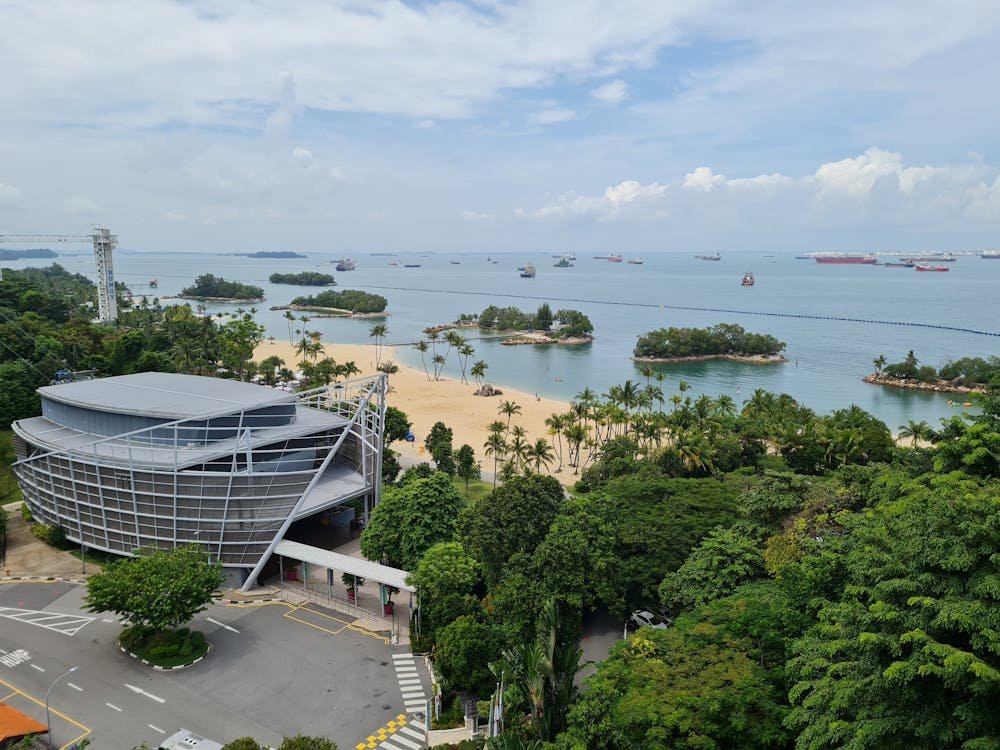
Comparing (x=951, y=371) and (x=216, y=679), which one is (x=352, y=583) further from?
(x=951, y=371)

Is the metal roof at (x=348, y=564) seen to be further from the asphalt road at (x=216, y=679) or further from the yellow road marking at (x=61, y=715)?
the yellow road marking at (x=61, y=715)

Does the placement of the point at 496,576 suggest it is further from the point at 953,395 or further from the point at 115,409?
the point at 953,395

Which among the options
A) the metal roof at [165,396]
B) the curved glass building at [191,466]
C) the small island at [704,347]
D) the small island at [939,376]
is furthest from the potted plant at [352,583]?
the small island at [704,347]

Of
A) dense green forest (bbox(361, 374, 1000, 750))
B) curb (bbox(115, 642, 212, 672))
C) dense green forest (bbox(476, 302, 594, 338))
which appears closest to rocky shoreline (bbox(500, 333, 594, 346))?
dense green forest (bbox(476, 302, 594, 338))

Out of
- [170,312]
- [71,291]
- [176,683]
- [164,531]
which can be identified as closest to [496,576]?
[176,683]

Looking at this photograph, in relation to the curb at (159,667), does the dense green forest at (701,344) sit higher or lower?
higher
